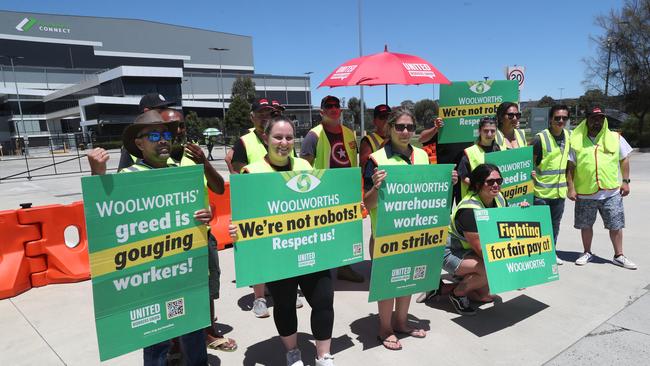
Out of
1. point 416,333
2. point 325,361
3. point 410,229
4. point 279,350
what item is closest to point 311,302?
point 325,361

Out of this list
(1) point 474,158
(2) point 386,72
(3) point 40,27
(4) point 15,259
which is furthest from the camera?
(3) point 40,27

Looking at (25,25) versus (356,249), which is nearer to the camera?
(356,249)

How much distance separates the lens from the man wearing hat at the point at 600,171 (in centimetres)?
494

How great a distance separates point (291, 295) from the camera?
9.52 ft

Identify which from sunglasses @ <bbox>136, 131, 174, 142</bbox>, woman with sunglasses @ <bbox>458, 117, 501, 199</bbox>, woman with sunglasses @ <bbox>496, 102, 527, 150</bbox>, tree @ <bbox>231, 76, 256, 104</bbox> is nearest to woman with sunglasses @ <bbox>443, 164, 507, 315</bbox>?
woman with sunglasses @ <bbox>458, 117, 501, 199</bbox>

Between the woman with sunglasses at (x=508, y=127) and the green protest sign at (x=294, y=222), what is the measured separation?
7.41 ft

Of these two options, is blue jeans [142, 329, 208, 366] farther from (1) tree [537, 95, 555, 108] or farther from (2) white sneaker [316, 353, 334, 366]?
(1) tree [537, 95, 555, 108]

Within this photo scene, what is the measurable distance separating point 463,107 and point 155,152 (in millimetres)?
3750

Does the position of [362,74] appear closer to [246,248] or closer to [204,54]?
[246,248]

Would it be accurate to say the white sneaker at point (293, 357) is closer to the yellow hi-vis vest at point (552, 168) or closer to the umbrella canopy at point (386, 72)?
the umbrella canopy at point (386, 72)

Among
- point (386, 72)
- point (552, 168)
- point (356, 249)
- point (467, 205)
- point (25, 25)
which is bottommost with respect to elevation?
point (356, 249)

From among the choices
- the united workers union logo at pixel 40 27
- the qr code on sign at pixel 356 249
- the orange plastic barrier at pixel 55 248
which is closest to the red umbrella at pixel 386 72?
the qr code on sign at pixel 356 249

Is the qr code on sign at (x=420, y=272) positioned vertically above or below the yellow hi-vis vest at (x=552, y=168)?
below

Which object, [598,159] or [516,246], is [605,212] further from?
[516,246]
